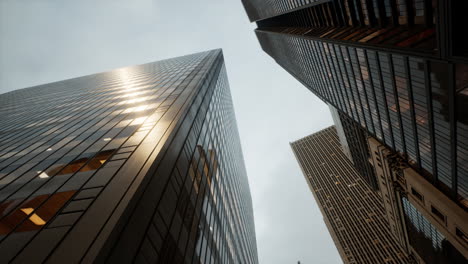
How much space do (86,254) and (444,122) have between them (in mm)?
32241

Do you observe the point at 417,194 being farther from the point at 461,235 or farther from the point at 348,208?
the point at 348,208

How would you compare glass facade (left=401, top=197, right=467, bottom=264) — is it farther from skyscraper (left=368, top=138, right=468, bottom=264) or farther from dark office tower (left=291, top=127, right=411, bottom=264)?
dark office tower (left=291, top=127, right=411, bottom=264)

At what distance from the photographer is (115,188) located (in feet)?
37.8

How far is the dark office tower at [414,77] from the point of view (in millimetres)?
21000

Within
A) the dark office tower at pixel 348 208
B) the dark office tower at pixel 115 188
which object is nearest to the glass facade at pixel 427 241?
the dark office tower at pixel 115 188

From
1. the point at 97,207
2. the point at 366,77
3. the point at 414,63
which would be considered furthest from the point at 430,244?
the point at 97,207

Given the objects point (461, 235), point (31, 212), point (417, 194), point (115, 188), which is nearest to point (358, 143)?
point (417, 194)

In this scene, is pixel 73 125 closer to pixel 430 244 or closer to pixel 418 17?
pixel 418 17

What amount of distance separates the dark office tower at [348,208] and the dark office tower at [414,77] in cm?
8667

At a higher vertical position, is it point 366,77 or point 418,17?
point 418,17

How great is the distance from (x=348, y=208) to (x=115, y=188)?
13763 centimetres

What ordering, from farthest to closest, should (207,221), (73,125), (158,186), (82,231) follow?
(73,125) → (207,221) → (158,186) → (82,231)

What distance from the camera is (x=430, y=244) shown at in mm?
42969

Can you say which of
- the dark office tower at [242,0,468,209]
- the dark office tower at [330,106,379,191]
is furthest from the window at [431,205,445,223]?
the dark office tower at [330,106,379,191]
